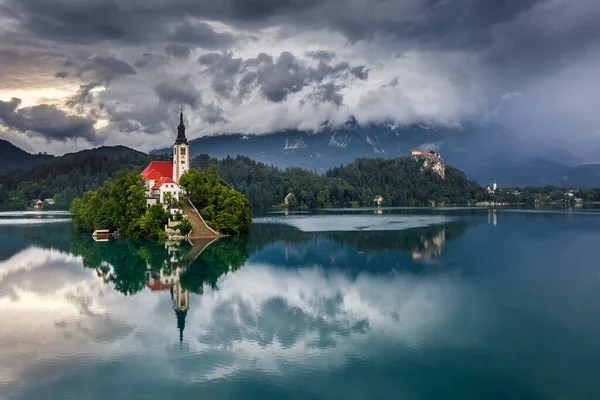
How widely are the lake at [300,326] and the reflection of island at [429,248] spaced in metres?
0.94

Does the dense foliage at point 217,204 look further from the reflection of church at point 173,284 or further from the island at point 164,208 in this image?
the reflection of church at point 173,284

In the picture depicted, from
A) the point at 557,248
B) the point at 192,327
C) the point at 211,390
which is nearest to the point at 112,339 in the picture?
the point at 192,327

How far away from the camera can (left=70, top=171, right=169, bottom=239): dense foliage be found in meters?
62.9

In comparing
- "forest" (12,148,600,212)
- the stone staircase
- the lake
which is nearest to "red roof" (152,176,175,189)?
the stone staircase

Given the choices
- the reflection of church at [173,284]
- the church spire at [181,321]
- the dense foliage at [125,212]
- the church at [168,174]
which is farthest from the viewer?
the church at [168,174]

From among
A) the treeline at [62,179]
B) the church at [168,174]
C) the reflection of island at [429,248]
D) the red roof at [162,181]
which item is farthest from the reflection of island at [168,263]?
the treeline at [62,179]

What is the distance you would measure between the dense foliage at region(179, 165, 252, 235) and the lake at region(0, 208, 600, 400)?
16644 mm

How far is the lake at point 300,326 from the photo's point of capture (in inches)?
688

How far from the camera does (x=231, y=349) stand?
20906 mm

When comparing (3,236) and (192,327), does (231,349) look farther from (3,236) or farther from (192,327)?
(3,236)

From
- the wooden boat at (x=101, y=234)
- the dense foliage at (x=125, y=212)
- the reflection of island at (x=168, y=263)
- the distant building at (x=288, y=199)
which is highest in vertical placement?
the distant building at (x=288, y=199)

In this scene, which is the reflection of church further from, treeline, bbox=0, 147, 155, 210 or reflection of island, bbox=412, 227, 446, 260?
treeline, bbox=0, 147, 155, 210

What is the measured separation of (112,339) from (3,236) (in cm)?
5367

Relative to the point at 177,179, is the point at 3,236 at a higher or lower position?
lower
